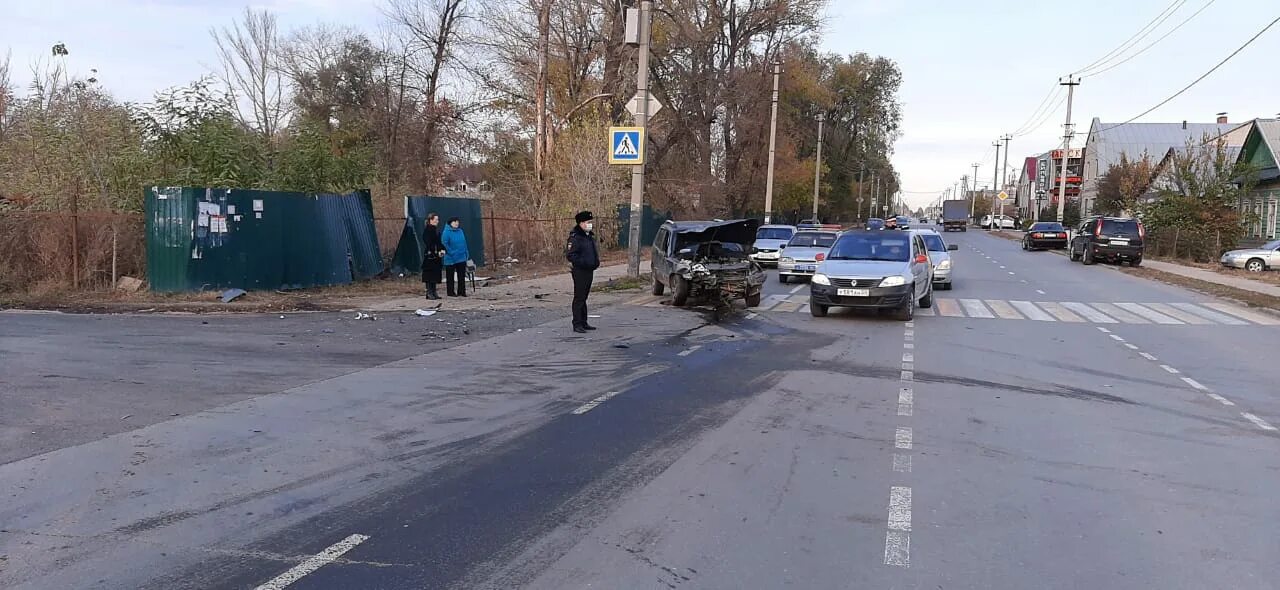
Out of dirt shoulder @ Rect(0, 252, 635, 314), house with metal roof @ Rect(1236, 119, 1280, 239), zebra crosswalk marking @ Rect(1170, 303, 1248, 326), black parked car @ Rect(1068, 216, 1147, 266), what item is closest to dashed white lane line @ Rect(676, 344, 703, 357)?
dirt shoulder @ Rect(0, 252, 635, 314)

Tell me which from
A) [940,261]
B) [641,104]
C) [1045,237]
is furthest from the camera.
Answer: [1045,237]

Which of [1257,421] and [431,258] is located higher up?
[431,258]

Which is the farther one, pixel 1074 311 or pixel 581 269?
pixel 1074 311

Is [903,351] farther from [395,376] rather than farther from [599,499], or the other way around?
[599,499]

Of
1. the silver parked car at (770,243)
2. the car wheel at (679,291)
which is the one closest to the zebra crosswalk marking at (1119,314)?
the car wheel at (679,291)

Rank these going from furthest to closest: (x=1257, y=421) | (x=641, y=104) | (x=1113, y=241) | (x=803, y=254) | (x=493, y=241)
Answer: (x=1113, y=241) → (x=493, y=241) → (x=803, y=254) → (x=641, y=104) → (x=1257, y=421)

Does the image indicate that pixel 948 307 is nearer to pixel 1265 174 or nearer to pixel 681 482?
pixel 681 482

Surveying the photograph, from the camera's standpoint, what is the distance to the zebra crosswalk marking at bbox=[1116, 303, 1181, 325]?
50.6 ft

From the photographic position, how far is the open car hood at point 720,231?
1667cm

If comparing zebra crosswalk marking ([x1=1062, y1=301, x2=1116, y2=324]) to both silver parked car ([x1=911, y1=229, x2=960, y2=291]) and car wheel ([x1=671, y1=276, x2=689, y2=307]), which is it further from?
car wheel ([x1=671, y1=276, x2=689, y2=307])

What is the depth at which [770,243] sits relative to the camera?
26.5 metres

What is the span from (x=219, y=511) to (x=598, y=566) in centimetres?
234

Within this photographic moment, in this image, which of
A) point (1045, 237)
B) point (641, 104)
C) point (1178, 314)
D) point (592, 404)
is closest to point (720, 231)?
point (641, 104)

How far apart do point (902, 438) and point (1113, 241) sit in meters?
28.8
